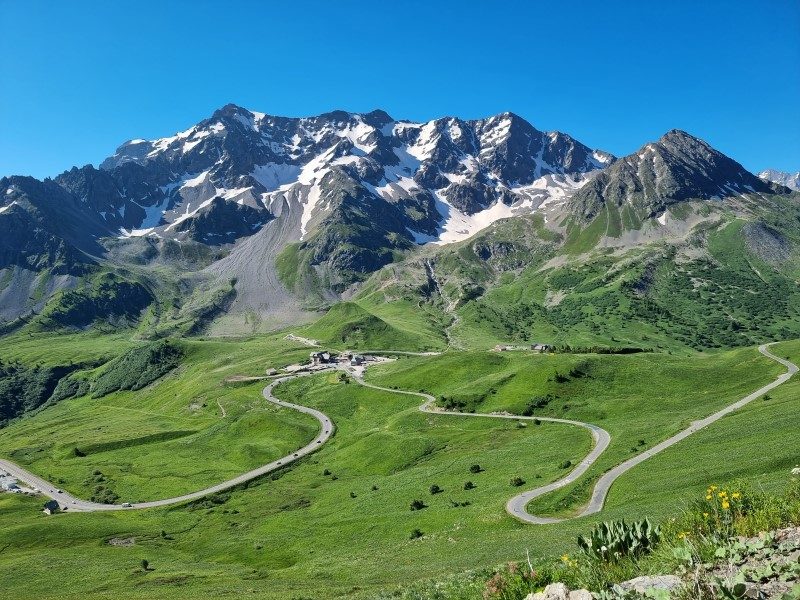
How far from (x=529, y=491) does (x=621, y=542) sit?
67.7 metres

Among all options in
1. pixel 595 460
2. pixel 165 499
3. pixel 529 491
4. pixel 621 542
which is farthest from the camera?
pixel 165 499

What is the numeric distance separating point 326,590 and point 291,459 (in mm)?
107127

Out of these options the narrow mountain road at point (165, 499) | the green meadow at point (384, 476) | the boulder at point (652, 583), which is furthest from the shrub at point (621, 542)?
the narrow mountain road at point (165, 499)

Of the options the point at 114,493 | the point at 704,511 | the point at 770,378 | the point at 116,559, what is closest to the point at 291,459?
the point at 114,493

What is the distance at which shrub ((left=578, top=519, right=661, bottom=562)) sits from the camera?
1582cm

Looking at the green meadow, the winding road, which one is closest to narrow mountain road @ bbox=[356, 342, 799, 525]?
the winding road

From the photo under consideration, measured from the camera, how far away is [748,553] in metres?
12.4

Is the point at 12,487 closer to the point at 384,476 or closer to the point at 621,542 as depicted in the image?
the point at 384,476

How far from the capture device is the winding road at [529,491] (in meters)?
72.6

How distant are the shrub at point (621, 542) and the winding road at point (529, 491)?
52095 mm

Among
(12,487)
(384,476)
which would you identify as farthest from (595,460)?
(12,487)

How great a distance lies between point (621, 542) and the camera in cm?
1611

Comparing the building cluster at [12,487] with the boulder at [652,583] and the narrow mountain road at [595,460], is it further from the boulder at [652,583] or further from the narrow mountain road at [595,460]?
the boulder at [652,583]

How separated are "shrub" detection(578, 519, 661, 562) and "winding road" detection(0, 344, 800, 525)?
52095mm
